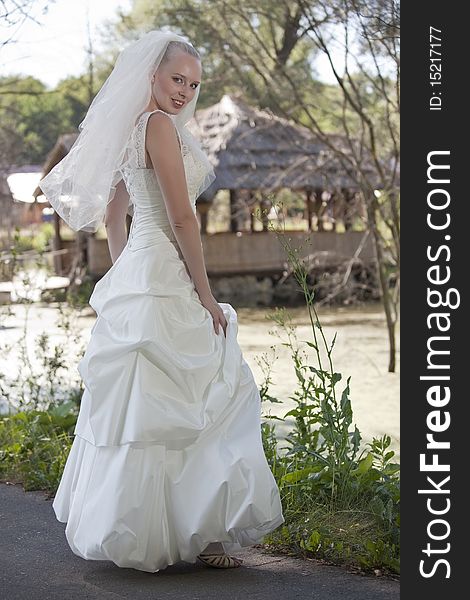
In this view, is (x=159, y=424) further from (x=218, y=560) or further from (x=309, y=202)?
(x=309, y=202)

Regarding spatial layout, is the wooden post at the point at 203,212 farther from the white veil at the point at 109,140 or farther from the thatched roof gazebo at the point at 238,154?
the white veil at the point at 109,140

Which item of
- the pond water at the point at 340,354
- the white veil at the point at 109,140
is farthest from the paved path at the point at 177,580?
the pond water at the point at 340,354

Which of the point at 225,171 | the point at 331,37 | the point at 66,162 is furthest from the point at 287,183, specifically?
the point at 66,162

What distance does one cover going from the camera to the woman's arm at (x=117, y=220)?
4074 millimetres

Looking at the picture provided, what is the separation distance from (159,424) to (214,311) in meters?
0.48

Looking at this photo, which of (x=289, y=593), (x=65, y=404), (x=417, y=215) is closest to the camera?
(x=417, y=215)

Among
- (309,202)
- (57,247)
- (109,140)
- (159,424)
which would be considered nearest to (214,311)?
(159,424)

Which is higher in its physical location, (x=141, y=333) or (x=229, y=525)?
(x=141, y=333)

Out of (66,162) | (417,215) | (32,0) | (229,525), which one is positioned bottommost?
(229,525)

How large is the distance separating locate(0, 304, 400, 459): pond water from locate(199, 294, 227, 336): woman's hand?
43.9 inches

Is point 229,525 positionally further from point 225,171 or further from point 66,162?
point 225,171

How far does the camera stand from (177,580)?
3.57 metres

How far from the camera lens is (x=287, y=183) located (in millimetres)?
22297

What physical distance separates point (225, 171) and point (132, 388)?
64.6 ft
